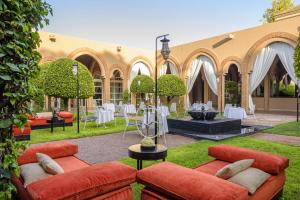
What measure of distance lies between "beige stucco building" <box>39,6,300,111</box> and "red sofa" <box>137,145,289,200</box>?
35.0 feet

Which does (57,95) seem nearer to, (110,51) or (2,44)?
(110,51)

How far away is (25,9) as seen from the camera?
156cm

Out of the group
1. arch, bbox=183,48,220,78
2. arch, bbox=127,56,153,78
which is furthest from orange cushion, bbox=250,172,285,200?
arch, bbox=127,56,153,78

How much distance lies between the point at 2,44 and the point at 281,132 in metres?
7.95

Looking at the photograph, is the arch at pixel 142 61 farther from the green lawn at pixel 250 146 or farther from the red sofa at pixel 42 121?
the green lawn at pixel 250 146

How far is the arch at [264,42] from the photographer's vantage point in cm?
1139

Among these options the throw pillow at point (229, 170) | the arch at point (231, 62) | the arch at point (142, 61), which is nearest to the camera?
the throw pillow at point (229, 170)

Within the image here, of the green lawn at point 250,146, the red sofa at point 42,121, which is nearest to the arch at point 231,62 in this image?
the green lawn at point 250,146

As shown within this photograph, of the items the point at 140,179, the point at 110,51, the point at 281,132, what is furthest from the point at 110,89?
the point at 140,179

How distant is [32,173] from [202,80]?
17495 mm

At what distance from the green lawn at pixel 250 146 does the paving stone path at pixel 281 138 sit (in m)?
0.49

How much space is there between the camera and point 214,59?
48.8ft

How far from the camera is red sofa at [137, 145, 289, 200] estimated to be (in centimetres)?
189

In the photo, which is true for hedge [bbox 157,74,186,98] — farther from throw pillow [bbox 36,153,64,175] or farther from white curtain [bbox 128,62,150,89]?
throw pillow [bbox 36,153,64,175]
